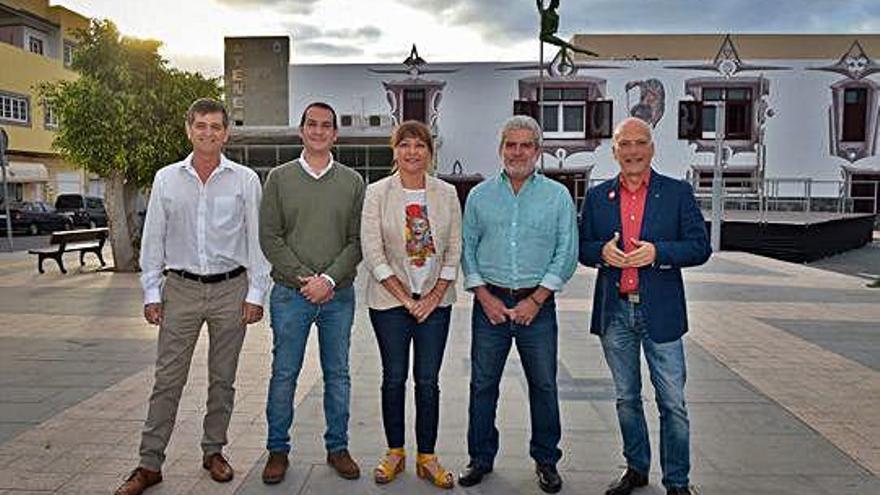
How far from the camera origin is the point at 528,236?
157 inches

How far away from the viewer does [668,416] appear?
3.93m

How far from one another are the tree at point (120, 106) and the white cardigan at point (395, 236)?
10249 mm

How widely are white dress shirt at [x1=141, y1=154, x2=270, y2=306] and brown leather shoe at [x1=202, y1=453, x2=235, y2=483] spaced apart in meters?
0.90

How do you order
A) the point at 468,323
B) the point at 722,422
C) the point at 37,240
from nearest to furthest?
the point at 722,422 → the point at 468,323 → the point at 37,240

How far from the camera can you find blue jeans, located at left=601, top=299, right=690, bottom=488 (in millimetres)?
3896

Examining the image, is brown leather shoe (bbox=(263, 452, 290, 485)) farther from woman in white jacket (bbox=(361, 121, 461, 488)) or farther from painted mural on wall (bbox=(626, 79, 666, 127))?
painted mural on wall (bbox=(626, 79, 666, 127))

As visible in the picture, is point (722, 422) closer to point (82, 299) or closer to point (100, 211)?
point (82, 299)

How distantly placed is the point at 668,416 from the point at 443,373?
116 inches


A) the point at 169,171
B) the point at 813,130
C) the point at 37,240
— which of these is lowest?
the point at 37,240

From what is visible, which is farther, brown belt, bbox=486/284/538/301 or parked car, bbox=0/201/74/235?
parked car, bbox=0/201/74/235

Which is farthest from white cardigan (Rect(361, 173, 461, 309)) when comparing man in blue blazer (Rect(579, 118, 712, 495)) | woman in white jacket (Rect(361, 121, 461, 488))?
man in blue blazer (Rect(579, 118, 712, 495))

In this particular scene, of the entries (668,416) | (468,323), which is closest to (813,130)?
(468,323)

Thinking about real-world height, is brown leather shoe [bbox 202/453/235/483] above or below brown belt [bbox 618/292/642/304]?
below

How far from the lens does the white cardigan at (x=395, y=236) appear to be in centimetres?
406
